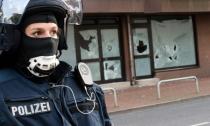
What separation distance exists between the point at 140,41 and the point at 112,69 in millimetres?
1969

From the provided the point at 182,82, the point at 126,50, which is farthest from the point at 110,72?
the point at 182,82

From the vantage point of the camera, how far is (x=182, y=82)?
22.5m

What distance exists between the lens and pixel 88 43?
2147 centimetres

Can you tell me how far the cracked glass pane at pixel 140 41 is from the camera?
2311 centimetres

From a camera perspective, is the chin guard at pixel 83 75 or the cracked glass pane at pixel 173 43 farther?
the cracked glass pane at pixel 173 43

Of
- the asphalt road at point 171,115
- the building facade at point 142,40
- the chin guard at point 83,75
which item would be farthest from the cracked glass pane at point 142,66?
the chin guard at point 83,75

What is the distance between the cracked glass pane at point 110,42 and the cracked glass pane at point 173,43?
2.18m

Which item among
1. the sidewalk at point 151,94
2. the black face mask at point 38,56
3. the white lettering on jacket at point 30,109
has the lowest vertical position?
the sidewalk at point 151,94

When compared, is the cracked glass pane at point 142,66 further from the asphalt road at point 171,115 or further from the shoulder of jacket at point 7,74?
the shoulder of jacket at point 7,74

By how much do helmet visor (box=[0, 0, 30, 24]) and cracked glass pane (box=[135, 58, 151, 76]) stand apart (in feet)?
68.2

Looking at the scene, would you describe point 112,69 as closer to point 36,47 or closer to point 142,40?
point 142,40

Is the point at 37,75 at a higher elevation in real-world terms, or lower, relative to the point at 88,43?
lower

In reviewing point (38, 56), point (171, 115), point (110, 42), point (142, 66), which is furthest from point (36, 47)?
point (142, 66)

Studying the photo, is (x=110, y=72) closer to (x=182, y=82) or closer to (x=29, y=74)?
(x=182, y=82)
